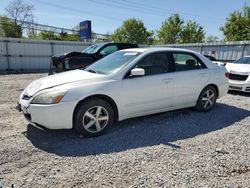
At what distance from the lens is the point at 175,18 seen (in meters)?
37.3

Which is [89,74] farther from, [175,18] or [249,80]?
[175,18]

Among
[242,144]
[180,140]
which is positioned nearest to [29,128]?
[180,140]

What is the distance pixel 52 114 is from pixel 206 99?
12.0 ft

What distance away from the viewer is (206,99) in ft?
17.4

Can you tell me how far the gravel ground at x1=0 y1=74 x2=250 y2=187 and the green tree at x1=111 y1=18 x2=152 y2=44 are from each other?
37261 millimetres

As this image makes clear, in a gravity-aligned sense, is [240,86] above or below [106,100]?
below

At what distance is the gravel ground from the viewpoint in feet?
8.59

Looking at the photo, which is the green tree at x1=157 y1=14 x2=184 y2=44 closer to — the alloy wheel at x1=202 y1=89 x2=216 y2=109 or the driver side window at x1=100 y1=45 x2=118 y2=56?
the driver side window at x1=100 y1=45 x2=118 y2=56

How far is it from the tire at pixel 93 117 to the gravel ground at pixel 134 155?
15 centimetres

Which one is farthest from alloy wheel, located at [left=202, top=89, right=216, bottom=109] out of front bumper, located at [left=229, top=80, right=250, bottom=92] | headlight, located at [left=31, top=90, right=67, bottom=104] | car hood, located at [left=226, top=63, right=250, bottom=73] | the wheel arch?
headlight, located at [left=31, top=90, right=67, bottom=104]

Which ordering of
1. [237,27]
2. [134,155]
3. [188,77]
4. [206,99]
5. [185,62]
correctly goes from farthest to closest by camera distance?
[237,27] → [206,99] → [185,62] → [188,77] → [134,155]

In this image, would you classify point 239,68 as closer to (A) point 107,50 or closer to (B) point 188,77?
(B) point 188,77

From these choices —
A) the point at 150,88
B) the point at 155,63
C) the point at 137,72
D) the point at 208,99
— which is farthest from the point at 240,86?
the point at 137,72

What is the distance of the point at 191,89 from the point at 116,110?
194 centimetres
